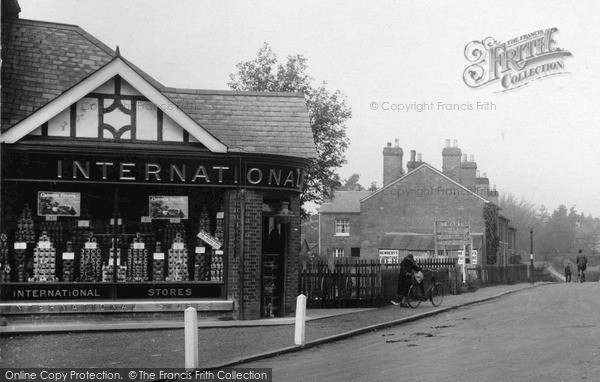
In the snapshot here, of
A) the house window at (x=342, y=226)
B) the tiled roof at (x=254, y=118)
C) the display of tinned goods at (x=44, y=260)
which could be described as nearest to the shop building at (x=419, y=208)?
the house window at (x=342, y=226)

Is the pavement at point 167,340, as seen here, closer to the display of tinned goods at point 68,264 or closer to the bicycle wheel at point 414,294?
the display of tinned goods at point 68,264

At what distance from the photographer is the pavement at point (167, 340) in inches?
491

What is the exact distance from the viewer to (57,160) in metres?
18.0

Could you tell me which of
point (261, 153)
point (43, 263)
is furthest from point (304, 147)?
point (43, 263)

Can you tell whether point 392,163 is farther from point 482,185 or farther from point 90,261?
point 90,261

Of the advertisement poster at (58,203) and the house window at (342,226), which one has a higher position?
the house window at (342,226)

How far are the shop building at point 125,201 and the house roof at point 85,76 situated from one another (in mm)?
54

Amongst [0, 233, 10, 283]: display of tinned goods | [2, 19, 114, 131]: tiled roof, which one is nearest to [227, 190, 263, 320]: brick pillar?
[2, 19, 114, 131]: tiled roof

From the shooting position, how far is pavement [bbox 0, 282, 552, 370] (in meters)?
12.5

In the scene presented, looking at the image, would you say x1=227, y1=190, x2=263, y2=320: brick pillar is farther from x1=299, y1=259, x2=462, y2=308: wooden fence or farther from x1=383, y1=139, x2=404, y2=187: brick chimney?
x1=383, y1=139, x2=404, y2=187: brick chimney

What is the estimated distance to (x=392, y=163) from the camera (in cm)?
6031

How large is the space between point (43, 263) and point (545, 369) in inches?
471

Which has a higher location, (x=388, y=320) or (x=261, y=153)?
(x=261, y=153)

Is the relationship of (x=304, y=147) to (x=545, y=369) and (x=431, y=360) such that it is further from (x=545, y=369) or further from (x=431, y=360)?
(x=545, y=369)
